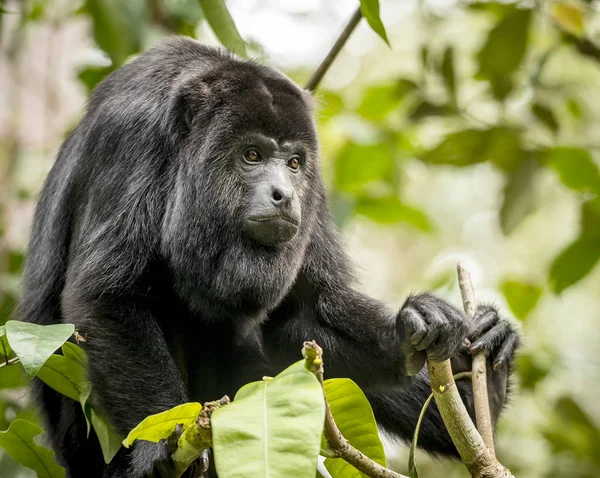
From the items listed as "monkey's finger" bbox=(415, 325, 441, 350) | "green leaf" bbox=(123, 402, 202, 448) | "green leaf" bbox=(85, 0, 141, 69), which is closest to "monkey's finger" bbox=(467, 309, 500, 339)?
"monkey's finger" bbox=(415, 325, 441, 350)

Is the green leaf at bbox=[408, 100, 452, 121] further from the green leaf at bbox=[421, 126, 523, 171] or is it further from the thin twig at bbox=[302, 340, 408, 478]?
the thin twig at bbox=[302, 340, 408, 478]

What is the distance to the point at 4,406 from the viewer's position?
3217 millimetres

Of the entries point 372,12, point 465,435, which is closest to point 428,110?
point 372,12

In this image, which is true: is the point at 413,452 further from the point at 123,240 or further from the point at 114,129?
the point at 114,129

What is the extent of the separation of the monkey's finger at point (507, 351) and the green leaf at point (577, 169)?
3.25 feet

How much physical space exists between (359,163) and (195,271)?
2149mm

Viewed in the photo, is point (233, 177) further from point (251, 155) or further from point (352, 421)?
point (352, 421)

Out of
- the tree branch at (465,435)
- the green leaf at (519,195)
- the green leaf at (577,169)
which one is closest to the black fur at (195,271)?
the tree branch at (465,435)

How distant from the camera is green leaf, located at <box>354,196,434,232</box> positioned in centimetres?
516

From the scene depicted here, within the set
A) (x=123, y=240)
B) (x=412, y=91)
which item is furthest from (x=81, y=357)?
(x=412, y=91)

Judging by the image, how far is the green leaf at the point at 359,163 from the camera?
4.91 meters

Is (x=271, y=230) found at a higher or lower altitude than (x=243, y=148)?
lower

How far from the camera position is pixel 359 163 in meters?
4.93

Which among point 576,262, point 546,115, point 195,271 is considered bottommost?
point 195,271
